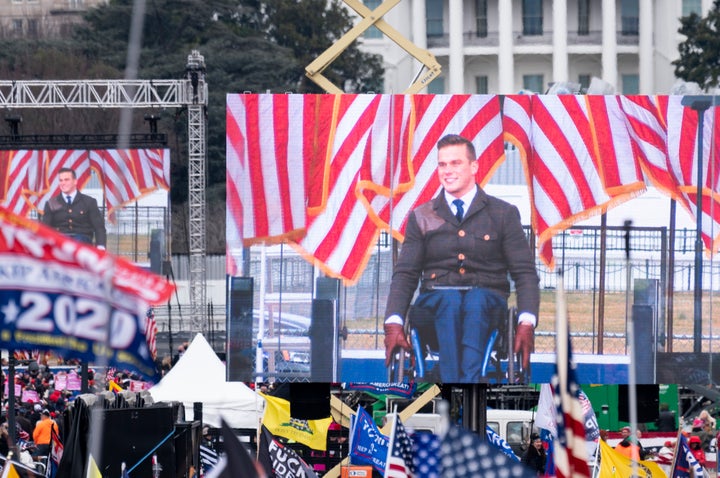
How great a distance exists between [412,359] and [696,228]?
2.65 meters

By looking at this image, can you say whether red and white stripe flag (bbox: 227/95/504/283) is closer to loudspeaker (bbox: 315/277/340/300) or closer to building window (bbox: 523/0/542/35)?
loudspeaker (bbox: 315/277/340/300)

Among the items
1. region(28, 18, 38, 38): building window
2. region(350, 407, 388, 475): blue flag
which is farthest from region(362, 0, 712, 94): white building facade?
region(350, 407, 388, 475): blue flag

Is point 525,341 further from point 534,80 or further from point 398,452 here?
point 534,80

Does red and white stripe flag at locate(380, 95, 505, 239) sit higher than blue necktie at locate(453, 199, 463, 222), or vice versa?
red and white stripe flag at locate(380, 95, 505, 239)

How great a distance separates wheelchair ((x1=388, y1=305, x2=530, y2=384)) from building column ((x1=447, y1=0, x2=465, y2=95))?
6369 cm

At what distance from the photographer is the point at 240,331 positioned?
1669 cm

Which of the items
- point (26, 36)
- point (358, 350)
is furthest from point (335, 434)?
point (26, 36)

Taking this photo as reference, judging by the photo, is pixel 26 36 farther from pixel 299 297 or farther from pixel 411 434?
pixel 411 434

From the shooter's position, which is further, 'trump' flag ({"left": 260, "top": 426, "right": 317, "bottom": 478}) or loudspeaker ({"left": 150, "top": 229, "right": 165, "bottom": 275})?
loudspeaker ({"left": 150, "top": 229, "right": 165, "bottom": 275})

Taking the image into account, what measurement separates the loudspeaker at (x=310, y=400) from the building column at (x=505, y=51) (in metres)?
63.2

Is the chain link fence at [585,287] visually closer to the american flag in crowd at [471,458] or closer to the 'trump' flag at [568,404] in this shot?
the 'trump' flag at [568,404]

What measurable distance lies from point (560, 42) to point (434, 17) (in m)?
6.10

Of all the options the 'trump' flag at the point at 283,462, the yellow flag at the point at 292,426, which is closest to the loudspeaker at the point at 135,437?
the 'trump' flag at the point at 283,462

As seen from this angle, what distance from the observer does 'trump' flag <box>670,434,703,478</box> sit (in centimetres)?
1487
